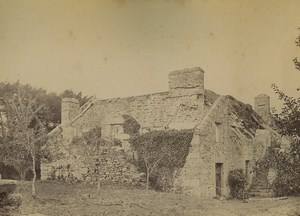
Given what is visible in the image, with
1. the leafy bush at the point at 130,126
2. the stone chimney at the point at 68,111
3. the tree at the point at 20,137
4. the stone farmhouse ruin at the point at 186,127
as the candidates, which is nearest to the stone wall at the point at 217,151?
the stone farmhouse ruin at the point at 186,127

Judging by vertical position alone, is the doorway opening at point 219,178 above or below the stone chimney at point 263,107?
below

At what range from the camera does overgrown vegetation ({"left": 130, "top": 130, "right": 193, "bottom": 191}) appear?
16828 mm

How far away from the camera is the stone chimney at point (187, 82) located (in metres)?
18.5

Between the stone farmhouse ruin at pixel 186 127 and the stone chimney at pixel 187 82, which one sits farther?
the stone chimney at pixel 187 82

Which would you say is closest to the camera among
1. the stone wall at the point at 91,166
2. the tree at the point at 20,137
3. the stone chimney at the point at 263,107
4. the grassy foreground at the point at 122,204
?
the grassy foreground at the point at 122,204

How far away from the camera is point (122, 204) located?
41.5ft

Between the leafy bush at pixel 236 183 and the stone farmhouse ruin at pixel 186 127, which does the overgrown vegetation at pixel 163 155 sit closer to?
the stone farmhouse ruin at pixel 186 127

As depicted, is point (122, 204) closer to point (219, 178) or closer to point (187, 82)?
point (219, 178)

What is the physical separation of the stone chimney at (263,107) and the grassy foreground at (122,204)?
1101 centimetres

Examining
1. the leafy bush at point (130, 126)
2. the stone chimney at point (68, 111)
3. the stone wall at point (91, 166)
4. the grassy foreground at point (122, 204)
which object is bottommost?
the grassy foreground at point (122, 204)

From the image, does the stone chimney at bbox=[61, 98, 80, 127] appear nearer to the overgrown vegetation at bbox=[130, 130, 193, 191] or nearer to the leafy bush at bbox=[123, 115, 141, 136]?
the leafy bush at bbox=[123, 115, 141, 136]

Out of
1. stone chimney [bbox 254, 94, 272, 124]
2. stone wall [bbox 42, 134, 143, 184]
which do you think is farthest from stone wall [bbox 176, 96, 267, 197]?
stone chimney [bbox 254, 94, 272, 124]

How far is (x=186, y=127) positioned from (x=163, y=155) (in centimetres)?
155

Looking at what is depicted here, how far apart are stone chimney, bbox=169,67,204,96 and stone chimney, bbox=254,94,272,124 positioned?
9158 millimetres
